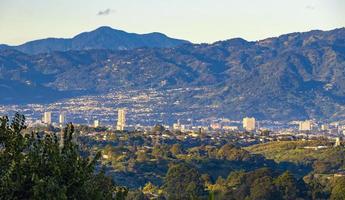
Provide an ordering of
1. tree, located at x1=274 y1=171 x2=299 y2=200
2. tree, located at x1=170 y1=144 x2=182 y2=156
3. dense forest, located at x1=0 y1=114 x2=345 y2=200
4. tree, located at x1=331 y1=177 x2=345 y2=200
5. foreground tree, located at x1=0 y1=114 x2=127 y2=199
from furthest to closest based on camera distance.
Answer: tree, located at x1=170 y1=144 x2=182 y2=156
tree, located at x1=274 y1=171 x2=299 y2=200
tree, located at x1=331 y1=177 x2=345 y2=200
dense forest, located at x1=0 y1=114 x2=345 y2=200
foreground tree, located at x1=0 y1=114 x2=127 y2=199

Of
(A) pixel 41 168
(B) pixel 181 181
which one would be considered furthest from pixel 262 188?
(A) pixel 41 168

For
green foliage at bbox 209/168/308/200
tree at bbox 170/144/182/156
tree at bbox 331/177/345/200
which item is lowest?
tree at bbox 170/144/182/156

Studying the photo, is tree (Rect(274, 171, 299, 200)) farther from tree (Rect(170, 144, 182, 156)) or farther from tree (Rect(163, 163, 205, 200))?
tree (Rect(170, 144, 182, 156))

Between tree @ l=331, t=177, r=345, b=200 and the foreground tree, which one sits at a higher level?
the foreground tree

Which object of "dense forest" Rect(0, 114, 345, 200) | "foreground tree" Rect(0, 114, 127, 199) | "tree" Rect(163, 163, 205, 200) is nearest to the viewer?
"foreground tree" Rect(0, 114, 127, 199)

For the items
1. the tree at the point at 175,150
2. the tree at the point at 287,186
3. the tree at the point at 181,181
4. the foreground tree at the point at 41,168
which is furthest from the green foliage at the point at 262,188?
the foreground tree at the point at 41,168

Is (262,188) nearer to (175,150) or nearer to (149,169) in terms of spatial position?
(149,169)

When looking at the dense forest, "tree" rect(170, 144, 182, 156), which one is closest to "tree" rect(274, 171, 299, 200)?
the dense forest

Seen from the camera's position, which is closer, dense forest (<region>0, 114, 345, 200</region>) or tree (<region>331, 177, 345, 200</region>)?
dense forest (<region>0, 114, 345, 200</region>)

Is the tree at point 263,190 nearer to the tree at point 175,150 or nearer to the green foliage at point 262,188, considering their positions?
the green foliage at point 262,188
